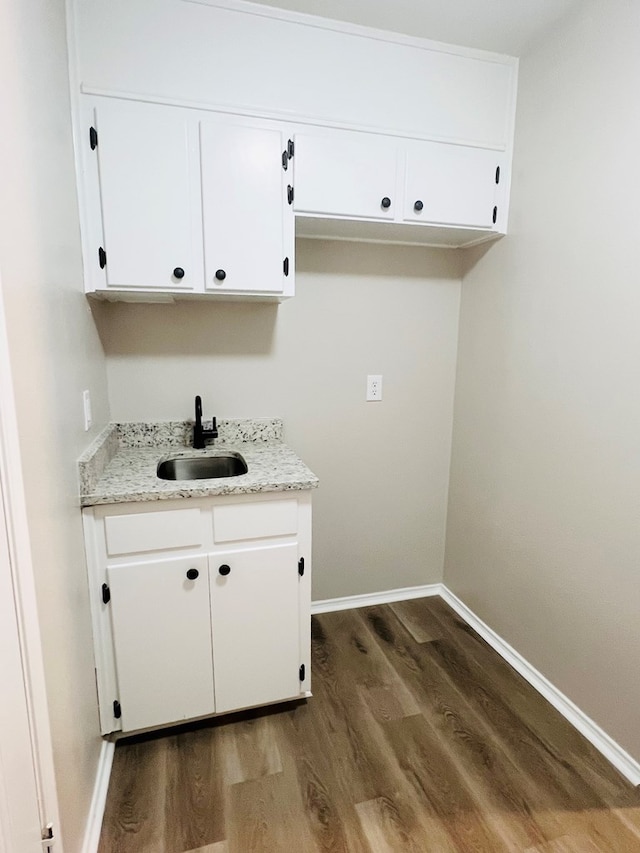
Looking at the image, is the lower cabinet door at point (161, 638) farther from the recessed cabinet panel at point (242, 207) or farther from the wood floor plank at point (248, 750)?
the recessed cabinet panel at point (242, 207)

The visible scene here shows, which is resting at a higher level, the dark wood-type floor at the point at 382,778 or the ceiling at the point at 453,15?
the ceiling at the point at 453,15

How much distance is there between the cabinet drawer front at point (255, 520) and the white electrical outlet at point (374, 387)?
0.85 meters

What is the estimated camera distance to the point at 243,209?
164cm

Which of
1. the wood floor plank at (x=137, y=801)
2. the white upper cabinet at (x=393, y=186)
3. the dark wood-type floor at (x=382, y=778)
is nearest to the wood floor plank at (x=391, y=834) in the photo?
the dark wood-type floor at (x=382, y=778)

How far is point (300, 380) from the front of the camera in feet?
7.06

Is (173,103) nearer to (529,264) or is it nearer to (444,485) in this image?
(529,264)

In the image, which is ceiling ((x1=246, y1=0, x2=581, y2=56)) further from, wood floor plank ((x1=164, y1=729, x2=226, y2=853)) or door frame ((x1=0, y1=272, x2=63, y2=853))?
wood floor plank ((x1=164, y1=729, x2=226, y2=853))

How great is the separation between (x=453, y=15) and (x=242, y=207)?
1.03 m

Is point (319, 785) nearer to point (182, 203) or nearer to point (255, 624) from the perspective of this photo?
point (255, 624)

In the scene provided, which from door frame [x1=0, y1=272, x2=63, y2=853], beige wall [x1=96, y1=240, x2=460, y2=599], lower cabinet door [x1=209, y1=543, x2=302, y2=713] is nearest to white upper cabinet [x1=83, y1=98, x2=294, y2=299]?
beige wall [x1=96, y1=240, x2=460, y2=599]

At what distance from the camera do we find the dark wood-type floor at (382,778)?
1.30 meters

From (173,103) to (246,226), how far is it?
45 cm

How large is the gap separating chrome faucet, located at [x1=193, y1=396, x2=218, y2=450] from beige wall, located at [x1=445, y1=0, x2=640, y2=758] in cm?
126

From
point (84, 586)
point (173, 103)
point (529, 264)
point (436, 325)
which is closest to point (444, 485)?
point (436, 325)
